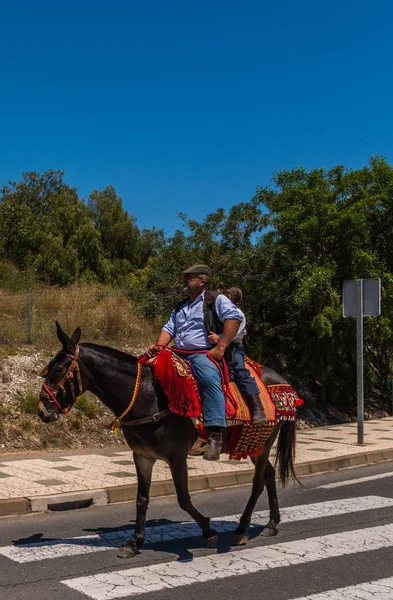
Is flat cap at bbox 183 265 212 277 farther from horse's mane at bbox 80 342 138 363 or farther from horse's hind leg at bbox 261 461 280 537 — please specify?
horse's hind leg at bbox 261 461 280 537

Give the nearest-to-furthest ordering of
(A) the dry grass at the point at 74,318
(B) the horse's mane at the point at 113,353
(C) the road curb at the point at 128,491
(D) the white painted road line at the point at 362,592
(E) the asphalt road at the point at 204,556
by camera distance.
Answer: (D) the white painted road line at the point at 362,592
(E) the asphalt road at the point at 204,556
(B) the horse's mane at the point at 113,353
(C) the road curb at the point at 128,491
(A) the dry grass at the point at 74,318

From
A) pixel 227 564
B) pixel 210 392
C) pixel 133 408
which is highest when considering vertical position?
pixel 210 392

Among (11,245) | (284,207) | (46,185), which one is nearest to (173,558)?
(284,207)

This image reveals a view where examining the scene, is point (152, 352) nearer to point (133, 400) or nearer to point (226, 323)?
point (133, 400)

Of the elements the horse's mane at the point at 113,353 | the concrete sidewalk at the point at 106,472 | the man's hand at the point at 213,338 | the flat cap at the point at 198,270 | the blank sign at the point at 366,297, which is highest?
the blank sign at the point at 366,297

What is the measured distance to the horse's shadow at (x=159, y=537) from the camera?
6863 mm

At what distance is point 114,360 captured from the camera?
675 centimetres

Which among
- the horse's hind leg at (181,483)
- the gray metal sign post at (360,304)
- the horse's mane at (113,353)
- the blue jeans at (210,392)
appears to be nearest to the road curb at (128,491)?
the gray metal sign post at (360,304)

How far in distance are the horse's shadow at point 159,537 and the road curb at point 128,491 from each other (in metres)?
1.03

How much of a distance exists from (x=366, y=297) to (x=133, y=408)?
7.94 meters

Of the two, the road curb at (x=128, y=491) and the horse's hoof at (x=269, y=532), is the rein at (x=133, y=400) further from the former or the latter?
the road curb at (x=128, y=491)

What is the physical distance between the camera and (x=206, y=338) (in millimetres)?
6992

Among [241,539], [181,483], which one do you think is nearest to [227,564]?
[241,539]

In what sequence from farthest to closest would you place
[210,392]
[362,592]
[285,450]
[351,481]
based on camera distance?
[351,481] < [285,450] < [210,392] < [362,592]
